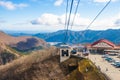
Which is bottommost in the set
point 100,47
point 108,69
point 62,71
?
point 62,71

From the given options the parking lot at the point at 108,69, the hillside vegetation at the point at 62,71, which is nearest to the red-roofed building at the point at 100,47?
the hillside vegetation at the point at 62,71

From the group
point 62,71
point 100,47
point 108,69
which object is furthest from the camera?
point 100,47

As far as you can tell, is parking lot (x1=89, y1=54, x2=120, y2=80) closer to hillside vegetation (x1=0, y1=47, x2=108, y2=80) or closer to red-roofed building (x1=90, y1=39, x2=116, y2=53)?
hillside vegetation (x1=0, y1=47, x2=108, y2=80)

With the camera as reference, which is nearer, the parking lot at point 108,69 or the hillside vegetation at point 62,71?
the parking lot at point 108,69

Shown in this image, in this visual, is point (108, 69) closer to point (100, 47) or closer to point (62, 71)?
point (62, 71)

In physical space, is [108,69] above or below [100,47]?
below

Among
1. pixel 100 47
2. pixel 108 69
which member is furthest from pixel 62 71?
pixel 100 47

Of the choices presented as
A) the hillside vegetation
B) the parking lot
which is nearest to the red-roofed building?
the hillside vegetation

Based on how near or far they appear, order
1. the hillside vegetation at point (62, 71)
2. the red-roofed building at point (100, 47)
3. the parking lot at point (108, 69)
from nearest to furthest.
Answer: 1. the parking lot at point (108, 69)
2. the hillside vegetation at point (62, 71)
3. the red-roofed building at point (100, 47)

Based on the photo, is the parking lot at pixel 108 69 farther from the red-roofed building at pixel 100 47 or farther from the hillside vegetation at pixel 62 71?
the red-roofed building at pixel 100 47

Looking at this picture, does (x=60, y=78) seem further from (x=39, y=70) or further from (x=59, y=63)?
(x=39, y=70)

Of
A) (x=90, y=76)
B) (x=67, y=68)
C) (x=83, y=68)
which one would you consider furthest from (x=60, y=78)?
(x=90, y=76)
